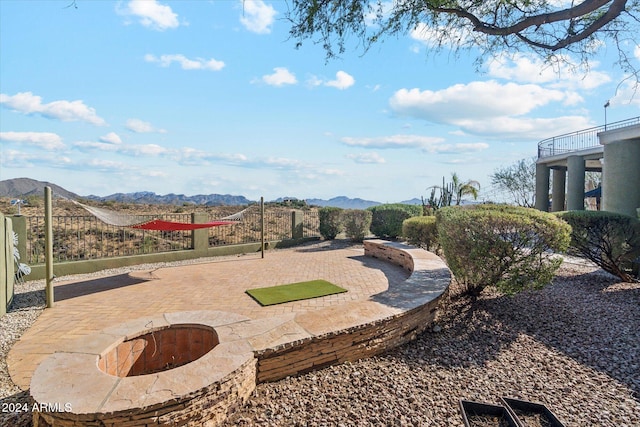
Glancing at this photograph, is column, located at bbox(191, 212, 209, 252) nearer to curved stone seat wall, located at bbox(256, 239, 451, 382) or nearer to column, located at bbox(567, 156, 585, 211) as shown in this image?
curved stone seat wall, located at bbox(256, 239, 451, 382)

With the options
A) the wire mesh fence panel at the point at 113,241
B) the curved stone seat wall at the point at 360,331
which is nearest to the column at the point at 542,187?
the curved stone seat wall at the point at 360,331

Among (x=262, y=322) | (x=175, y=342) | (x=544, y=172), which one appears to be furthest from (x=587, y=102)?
(x=544, y=172)

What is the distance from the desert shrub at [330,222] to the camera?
14027 millimetres

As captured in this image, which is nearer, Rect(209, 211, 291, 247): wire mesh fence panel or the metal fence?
the metal fence

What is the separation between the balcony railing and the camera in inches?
570

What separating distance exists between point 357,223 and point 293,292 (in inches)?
308

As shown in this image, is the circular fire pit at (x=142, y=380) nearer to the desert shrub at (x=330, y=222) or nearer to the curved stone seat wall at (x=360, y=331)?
the curved stone seat wall at (x=360, y=331)

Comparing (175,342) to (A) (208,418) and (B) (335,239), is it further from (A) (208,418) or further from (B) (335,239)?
(B) (335,239)

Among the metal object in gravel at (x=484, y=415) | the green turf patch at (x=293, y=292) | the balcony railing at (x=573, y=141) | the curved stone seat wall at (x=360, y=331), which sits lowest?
the metal object in gravel at (x=484, y=415)

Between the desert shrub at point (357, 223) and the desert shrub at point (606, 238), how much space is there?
7519mm

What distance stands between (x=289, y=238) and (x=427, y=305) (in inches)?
376

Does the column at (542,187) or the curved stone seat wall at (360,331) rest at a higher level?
the column at (542,187)

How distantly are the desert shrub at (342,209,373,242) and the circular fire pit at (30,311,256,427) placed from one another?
1029 centimetres

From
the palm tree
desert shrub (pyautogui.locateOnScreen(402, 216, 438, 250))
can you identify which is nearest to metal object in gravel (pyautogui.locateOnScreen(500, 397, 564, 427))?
desert shrub (pyautogui.locateOnScreen(402, 216, 438, 250))
